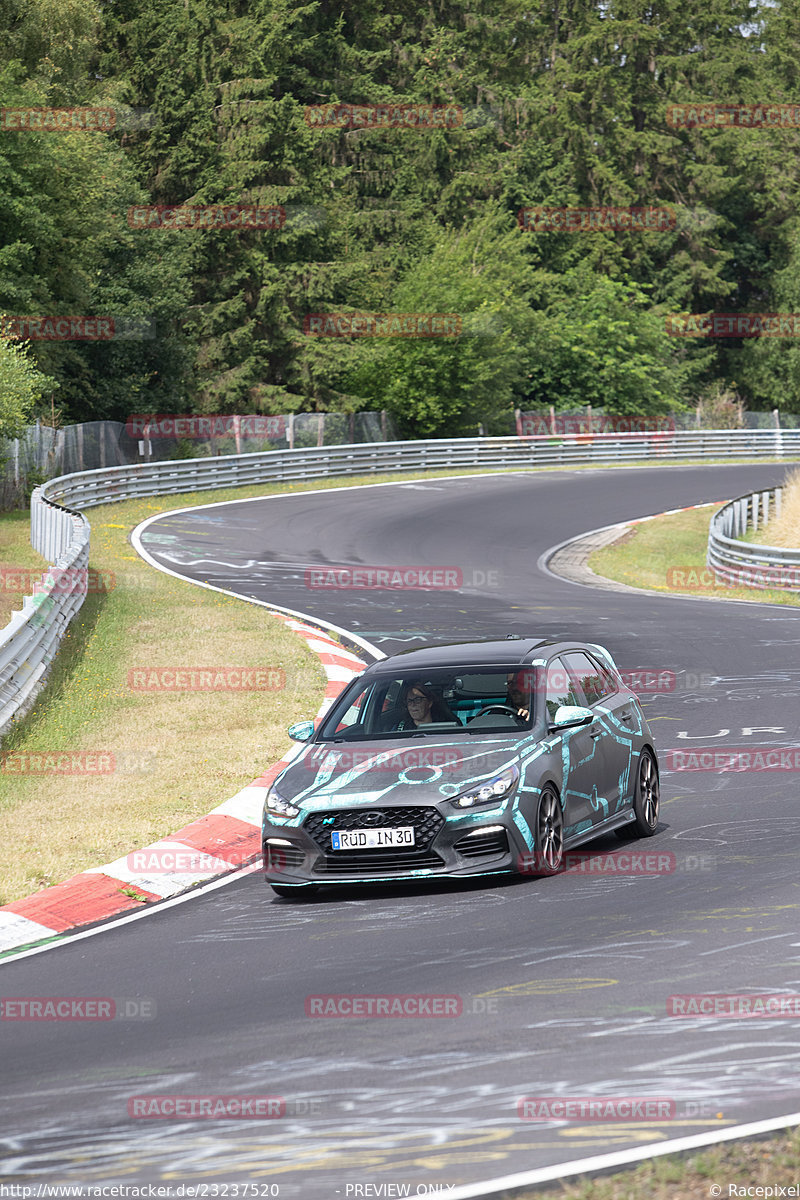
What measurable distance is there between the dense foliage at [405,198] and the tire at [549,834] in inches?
1523

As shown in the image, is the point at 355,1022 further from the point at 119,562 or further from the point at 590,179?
the point at 590,179

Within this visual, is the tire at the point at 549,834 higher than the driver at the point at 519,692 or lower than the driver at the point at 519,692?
lower

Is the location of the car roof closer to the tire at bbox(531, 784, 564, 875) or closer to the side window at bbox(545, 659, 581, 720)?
the side window at bbox(545, 659, 581, 720)

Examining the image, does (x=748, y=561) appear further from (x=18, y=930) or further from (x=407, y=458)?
(x=407, y=458)

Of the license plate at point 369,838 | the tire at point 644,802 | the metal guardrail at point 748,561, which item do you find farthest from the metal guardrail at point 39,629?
the metal guardrail at point 748,561

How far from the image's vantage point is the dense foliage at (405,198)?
56062 millimetres

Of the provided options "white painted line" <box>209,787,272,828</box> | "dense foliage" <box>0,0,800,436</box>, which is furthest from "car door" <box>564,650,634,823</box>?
"dense foliage" <box>0,0,800,436</box>

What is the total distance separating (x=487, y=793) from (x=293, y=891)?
1455mm

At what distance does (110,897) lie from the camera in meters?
9.83

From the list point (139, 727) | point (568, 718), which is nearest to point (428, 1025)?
point (568, 718)

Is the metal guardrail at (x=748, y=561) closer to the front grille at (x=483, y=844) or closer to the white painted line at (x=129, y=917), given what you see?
the white painted line at (x=129, y=917)

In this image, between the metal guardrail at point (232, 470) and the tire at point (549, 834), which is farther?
the metal guardrail at point (232, 470)

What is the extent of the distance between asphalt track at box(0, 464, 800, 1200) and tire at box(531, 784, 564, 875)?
0.12m

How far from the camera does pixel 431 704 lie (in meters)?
10.3
